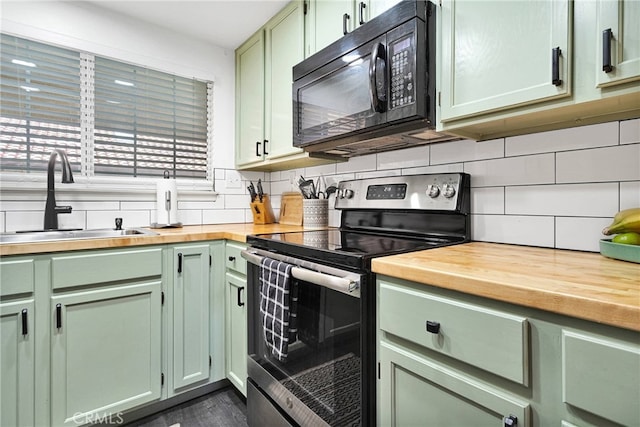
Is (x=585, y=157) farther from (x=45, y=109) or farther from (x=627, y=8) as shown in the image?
(x=45, y=109)

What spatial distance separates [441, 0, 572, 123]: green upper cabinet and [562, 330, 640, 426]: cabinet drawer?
0.65 meters

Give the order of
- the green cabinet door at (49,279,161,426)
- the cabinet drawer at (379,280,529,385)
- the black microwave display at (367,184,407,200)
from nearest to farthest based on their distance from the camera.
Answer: the cabinet drawer at (379,280,529,385) → the green cabinet door at (49,279,161,426) → the black microwave display at (367,184,407,200)

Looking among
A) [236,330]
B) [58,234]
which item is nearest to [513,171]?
[236,330]

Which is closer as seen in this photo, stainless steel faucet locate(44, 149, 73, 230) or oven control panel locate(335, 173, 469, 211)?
oven control panel locate(335, 173, 469, 211)

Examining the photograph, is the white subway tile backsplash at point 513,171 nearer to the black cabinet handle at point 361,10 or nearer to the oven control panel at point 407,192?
the oven control panel at point 407,192

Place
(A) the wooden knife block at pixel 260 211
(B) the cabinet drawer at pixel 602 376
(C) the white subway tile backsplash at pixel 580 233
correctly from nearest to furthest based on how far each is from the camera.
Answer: (B) the cabinet drawer at pixel 602 376, (C) the white subway tile backsplash at pixel 580 233, (A) the wooden knife block at pixel 260 211

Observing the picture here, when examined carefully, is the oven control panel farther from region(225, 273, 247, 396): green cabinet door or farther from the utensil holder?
region(225, 273, 247, 396): green cabinet door

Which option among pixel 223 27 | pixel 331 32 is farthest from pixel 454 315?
pixel 223 27

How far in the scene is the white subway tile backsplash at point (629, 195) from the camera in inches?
38.3

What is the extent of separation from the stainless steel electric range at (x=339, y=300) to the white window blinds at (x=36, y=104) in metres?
1.31

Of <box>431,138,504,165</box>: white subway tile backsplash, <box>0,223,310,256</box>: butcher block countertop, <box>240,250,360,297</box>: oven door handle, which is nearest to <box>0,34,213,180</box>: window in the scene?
<box>0,223,310,256</box>: butcher block countertop

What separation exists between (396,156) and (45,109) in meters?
1.96

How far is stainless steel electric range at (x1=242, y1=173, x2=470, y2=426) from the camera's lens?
97 cm

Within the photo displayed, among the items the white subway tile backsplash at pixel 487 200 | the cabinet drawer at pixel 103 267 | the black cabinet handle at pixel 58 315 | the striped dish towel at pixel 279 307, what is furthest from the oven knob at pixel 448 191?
the black cabinet handle at pixel 58 315
